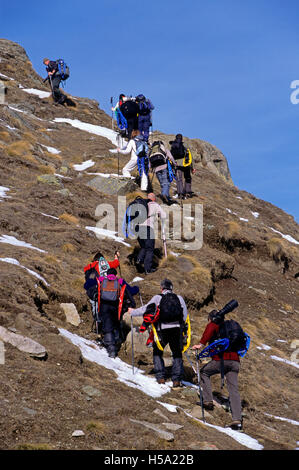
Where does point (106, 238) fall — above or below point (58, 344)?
above

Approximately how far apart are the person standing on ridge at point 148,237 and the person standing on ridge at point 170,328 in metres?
5.01

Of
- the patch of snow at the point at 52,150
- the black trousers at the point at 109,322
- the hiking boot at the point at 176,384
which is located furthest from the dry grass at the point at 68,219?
the patch of snow at the point at 52,150

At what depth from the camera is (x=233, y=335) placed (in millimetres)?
10055

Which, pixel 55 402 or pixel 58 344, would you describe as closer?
pixel 55 402

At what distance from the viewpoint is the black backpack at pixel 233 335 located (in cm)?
Answer: 1005

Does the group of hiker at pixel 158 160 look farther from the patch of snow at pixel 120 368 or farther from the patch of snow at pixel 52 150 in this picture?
the patch of snow at pixel 120 368

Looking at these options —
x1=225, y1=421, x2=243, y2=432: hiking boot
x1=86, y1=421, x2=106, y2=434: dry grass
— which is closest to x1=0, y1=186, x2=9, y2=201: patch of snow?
x1=225, y1=421, x2=243, y2=432: hiking boot

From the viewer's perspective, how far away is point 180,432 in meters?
7.89

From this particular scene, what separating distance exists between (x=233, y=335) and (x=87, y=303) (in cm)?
436

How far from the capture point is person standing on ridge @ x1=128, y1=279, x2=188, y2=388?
10.6m

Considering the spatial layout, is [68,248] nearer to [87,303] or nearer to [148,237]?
[148,237]
